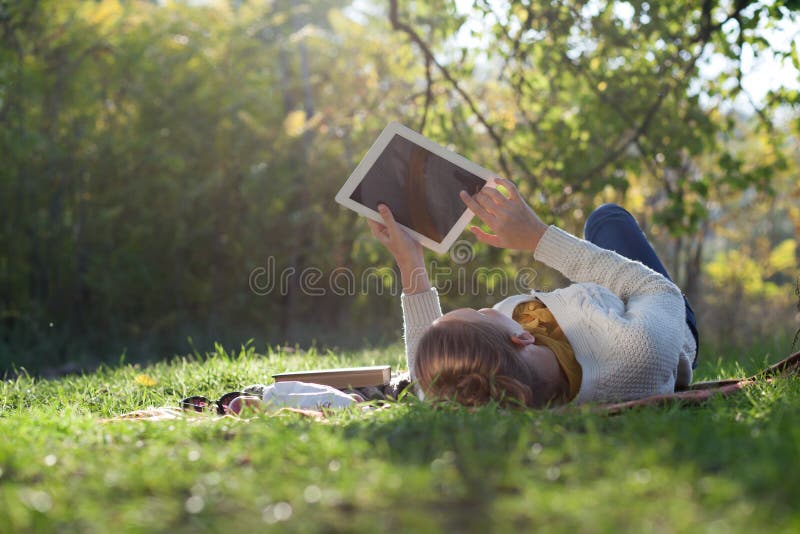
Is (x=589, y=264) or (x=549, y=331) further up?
(x=589, y=264)

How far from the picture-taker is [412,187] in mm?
3100

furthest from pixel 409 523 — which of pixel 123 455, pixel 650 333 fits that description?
pixel 650 333

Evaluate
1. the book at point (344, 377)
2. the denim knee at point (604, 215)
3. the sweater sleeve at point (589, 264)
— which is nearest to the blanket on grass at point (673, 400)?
the sweater sleeve at point (589, 264)

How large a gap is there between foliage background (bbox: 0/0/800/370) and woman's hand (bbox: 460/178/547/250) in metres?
3.00

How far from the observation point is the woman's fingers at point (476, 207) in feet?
9.53

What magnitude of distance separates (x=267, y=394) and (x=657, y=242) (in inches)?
231

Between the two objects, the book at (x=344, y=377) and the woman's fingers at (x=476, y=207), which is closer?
the woman's fingers at (x=476, y=207)

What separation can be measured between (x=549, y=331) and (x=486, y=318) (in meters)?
0.41

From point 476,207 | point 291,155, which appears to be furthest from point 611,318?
point 291,155

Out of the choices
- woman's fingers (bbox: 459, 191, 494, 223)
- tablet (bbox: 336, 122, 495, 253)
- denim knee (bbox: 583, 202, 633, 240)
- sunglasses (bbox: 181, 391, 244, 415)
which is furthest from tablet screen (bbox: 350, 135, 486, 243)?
sunglasses (bbox: 181, 391, 244, 415)

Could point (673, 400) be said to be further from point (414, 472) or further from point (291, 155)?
point (291, 155)

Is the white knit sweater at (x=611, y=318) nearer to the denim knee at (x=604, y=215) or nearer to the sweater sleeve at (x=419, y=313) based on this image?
the sweater sleeve at (x=419, y=313)

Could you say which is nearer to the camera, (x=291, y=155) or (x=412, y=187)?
(x=412, y=187)

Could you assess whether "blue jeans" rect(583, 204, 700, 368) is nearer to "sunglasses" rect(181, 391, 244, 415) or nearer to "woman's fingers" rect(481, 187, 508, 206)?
"woman's fingers" rect(481, 187, 508, 206)
